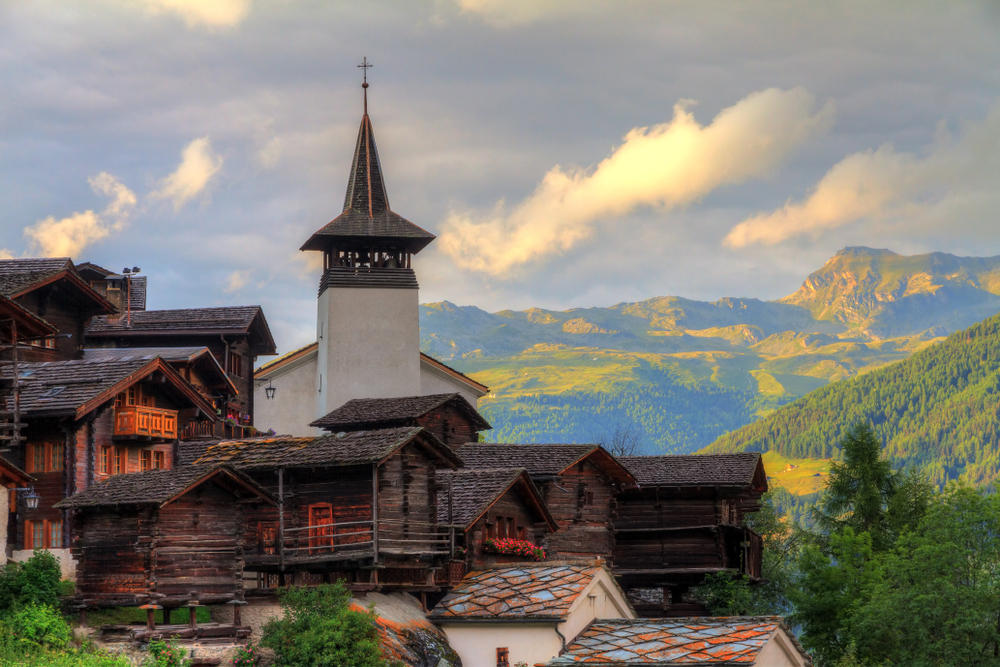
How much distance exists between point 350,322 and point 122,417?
2632cm

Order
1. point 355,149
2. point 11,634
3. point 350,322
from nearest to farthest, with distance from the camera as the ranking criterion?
point 11,634, point 350,322, point 355,149

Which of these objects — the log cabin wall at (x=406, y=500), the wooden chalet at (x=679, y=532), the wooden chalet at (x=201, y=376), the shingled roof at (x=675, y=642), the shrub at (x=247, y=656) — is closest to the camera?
the shrub at (x=247, y=656)

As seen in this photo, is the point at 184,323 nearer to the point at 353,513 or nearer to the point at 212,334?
the point at 212,334

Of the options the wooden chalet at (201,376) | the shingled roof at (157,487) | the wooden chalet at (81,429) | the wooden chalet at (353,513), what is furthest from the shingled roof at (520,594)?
the wooden chalet at (201,376)

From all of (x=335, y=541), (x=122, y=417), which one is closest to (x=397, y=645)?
(x=335, y=541)

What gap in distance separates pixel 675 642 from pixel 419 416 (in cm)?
2294

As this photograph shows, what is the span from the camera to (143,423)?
47062 millimetres

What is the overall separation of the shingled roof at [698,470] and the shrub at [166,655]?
30.8 m

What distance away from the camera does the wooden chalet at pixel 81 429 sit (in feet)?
144

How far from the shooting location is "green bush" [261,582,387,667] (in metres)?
35.2

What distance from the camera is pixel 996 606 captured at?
5194 centimetres

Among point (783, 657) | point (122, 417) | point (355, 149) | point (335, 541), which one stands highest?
point (355, 149)

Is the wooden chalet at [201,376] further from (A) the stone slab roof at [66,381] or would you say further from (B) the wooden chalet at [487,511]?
(B) the wooden chalet at [487,511]

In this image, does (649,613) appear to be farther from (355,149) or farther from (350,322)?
(355,149)
